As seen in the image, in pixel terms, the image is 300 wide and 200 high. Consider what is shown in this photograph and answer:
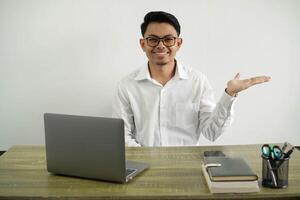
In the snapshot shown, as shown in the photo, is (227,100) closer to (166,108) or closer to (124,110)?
(166,108)

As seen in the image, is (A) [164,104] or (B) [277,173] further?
(A) [164,104]

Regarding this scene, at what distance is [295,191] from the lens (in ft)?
4.33

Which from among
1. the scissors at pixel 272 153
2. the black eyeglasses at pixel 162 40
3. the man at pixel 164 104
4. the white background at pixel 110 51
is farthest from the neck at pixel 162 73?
the scissors at pixel 272 153

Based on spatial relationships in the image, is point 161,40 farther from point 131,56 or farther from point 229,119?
point 229,119

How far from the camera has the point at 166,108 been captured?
94.7 inches

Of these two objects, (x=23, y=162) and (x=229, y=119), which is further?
(x=229, y=119)

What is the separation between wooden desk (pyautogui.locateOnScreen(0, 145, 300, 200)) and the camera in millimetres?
1318

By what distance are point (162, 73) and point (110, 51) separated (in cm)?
46

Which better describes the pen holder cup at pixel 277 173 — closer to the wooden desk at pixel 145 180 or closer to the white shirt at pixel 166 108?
the wooden desk at pixel 145 180

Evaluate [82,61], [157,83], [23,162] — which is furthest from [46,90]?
[23,162]

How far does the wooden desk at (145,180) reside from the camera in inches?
51.9

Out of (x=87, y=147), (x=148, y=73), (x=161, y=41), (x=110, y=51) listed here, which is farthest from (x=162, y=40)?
(x=87, y=147)

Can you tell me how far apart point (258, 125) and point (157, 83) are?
0.91 meters

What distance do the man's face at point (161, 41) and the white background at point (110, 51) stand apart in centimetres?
34
